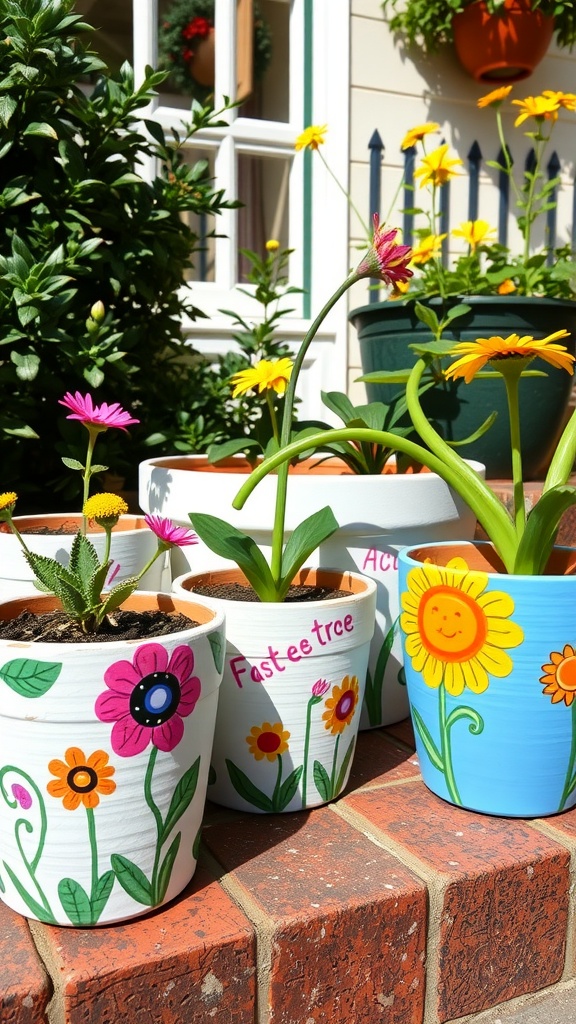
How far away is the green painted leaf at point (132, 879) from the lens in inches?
29.7

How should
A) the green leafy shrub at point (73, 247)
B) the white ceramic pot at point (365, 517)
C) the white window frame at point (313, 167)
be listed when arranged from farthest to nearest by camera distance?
the white window frame at point (313, 167), the green leafy shrub at point (73, 247), the white ceramic pot at point (365, 517)

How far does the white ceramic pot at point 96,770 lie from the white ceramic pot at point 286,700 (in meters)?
0.17

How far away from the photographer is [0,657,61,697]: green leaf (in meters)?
0.71

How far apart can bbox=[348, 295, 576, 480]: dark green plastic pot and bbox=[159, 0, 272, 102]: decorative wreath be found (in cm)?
156

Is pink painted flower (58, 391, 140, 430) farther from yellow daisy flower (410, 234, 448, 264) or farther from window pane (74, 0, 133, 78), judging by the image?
window pane (74, 0, 133, 78)

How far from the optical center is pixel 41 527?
1.30 m

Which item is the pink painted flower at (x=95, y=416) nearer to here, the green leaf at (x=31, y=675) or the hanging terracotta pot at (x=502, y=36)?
the green leaf at (x=31, y=675)

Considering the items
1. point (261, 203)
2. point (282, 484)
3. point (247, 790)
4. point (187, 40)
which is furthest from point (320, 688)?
point (261, 203)

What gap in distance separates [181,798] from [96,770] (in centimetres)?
10

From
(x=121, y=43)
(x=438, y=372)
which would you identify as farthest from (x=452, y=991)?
(x=121, y=43)

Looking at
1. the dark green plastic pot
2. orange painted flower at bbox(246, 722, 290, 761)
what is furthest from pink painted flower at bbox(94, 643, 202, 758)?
the dark green plastic pot

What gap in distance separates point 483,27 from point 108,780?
2696 millimetres

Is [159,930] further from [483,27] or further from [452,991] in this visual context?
[483,27]

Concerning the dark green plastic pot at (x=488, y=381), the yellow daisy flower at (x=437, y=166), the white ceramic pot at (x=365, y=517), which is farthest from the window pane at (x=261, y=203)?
the white ceramic pot at (x=365, y=517)
